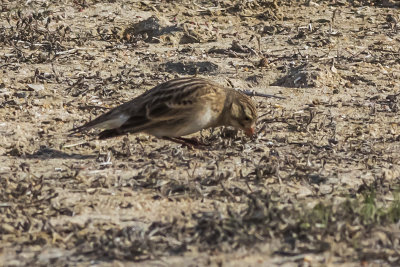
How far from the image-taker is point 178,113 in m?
8.26

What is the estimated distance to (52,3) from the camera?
1225cm

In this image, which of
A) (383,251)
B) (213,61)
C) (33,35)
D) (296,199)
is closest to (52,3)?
(33,35)

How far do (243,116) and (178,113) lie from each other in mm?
662

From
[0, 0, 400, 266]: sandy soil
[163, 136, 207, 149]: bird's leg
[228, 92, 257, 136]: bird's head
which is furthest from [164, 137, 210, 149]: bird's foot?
[228, 92, 257, 136]: bird's head

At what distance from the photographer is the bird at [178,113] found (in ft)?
27.0

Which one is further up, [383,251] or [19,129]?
[383,251]

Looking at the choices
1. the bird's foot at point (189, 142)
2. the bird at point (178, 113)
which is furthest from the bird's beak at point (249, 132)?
the bird's foot at point (189, 142)

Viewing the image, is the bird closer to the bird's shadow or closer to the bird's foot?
the bird's foot

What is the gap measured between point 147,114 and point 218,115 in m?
0.70

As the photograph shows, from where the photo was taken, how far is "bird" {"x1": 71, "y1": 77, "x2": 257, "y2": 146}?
823 centimetres

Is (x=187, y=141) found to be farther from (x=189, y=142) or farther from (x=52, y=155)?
(x=52, y=155)

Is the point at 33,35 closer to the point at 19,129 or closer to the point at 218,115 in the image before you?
the point at 19,129

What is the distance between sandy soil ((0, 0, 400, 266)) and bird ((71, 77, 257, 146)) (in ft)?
0.68

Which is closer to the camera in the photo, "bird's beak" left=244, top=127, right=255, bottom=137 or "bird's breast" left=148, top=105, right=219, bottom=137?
"bird's breast" left=148, top=105, right=219, bottom=137
